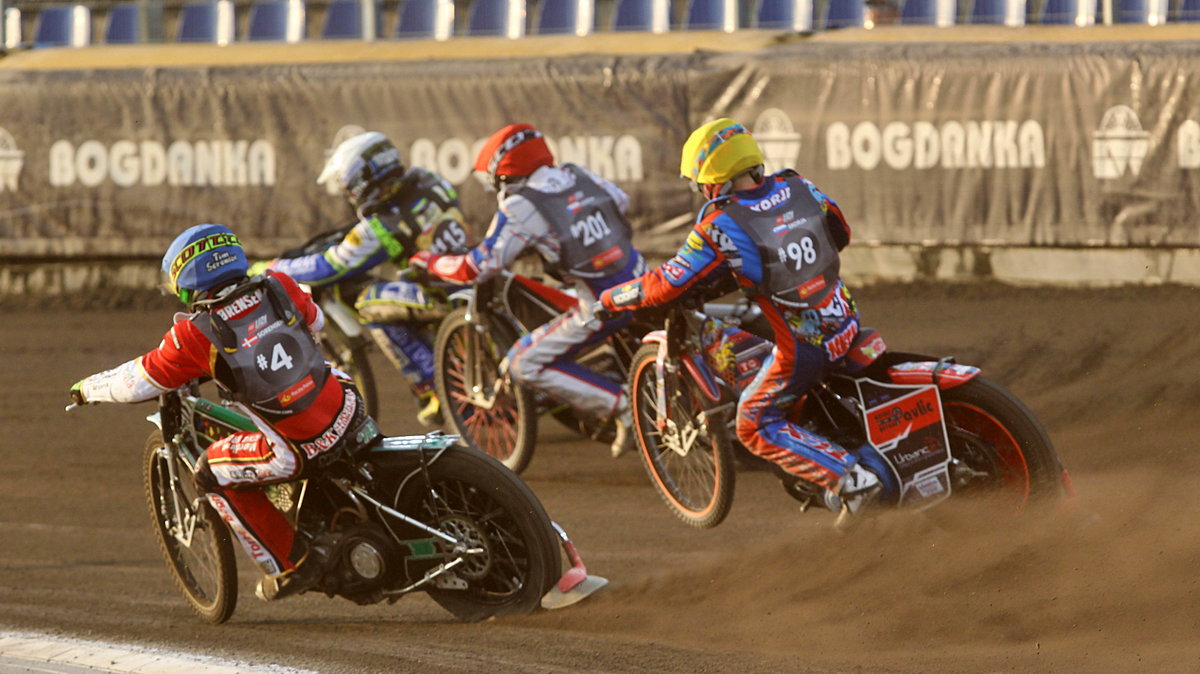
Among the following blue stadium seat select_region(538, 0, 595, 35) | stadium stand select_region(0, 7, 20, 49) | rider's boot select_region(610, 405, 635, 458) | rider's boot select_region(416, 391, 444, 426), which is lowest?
rider's boot select_region(416, 391, 444, 426)

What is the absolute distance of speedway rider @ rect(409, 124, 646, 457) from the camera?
8883 millimetres

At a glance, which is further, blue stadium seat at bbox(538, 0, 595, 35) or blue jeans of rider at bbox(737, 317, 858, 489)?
blue stadium seat at bbox(538, 0, 595, 35)

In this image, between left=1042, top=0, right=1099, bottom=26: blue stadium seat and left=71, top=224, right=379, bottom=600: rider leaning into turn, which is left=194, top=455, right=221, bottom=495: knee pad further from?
left=1042, top=0, right=1099, bottom=26: blue stadium seat

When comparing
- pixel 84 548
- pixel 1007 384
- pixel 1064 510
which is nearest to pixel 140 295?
pixel 84 548

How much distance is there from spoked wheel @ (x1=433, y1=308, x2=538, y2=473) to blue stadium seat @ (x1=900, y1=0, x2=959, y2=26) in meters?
7.78

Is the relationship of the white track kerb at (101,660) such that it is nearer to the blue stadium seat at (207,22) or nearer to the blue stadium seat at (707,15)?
the blue stadium seat at (707,15)

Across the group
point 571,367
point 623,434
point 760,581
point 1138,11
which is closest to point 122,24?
point 1138,11

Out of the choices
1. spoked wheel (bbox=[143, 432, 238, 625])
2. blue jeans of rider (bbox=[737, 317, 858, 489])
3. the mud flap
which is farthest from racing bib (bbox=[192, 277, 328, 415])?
blue jeans of rider (bbox=[737, 317, 858, 489])

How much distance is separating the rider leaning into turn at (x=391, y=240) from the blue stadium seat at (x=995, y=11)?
7484 mm

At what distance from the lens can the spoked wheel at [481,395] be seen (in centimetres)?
929

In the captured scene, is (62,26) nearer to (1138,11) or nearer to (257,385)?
(1138,11)

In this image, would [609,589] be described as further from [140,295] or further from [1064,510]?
[140,295]

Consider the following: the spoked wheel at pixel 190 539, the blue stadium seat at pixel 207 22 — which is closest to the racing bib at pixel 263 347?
the spoked wheel at pixel 190 539

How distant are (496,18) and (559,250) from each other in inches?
327
